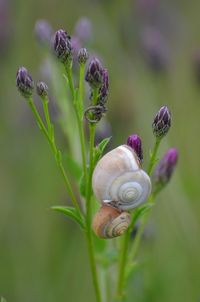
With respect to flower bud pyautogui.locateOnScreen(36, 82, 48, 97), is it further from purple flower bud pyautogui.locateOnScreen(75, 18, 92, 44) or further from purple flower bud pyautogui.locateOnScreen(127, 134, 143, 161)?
purple flower bud pyautogui.locateOnScreen(75, 18, 92, 44)

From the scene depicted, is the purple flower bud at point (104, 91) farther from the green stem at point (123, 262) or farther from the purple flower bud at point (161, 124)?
the green stem at point (123, 262)

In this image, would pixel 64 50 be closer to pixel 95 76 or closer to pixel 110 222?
pixel 95 76

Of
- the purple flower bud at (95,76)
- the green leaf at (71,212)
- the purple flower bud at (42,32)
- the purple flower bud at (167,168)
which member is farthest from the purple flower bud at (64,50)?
the purple flower bud at (42,32)

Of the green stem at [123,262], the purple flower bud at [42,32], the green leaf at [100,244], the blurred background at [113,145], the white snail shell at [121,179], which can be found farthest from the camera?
the blurred background at [113,145]

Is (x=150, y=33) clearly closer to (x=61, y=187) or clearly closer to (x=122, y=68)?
(x=122, y=68)

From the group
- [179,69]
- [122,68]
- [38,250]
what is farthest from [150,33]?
[38,250]

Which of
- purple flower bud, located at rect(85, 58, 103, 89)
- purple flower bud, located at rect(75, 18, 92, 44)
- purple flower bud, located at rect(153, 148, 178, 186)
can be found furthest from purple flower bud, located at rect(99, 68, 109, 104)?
purple flower bud, located at rect(75, 18, 92, 44)
